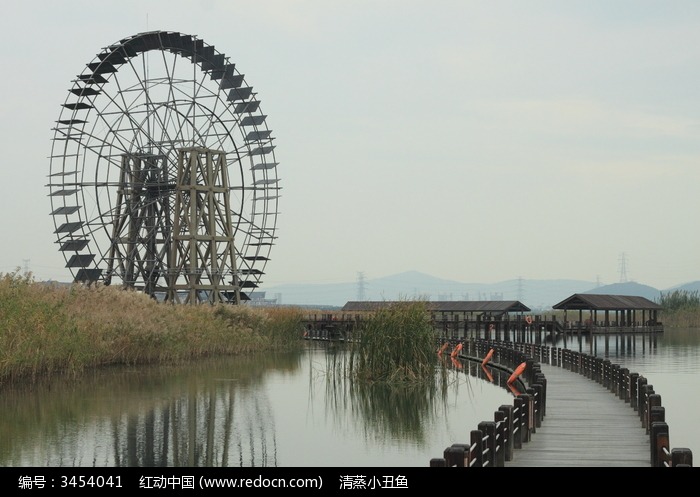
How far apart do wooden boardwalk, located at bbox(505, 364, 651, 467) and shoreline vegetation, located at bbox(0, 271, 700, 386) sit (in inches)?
201

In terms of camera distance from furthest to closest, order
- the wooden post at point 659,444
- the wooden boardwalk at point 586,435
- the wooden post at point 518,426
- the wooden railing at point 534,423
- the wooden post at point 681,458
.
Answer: the wooden post at point 518,426 → the wooden boardwalk at point 586,435 → the wooden post at point 659,444 → the wooden railing at point 534,423 → the wooden post at point 681,458

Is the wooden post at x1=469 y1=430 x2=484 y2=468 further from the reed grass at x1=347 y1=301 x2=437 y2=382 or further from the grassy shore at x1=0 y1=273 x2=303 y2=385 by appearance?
the grassy shore at x1=0 y1=273 x2=303 y2=385

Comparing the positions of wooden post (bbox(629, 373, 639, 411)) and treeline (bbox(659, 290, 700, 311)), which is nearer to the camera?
wooden post (bbox(629, 373, 639, 411))

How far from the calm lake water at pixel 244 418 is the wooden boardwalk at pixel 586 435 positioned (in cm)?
143

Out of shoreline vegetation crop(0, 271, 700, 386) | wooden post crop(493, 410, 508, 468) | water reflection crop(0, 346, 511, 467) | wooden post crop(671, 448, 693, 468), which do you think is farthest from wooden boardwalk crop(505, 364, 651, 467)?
shoreline vegetation crop(0, 271, 700, 386)

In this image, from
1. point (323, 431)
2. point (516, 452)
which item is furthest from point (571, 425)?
point (323, 431)

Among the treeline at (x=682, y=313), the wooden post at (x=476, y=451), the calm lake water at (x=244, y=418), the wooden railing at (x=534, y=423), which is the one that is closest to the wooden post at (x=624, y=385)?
the wooden railing at (x=534, y=423)

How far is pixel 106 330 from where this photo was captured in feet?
104

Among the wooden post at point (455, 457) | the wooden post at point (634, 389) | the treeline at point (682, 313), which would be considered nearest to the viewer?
the wooden post at point (455, 457)

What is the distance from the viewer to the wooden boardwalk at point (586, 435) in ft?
51.2

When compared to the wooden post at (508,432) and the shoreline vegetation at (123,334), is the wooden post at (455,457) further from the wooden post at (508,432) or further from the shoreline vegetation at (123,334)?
the shoreline vegetation at (123,334)

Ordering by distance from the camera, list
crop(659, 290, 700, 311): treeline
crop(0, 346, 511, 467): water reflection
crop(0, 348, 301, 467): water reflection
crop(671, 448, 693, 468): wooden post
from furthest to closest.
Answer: crop(659, 290, 700, 311): treeline → crop(0, 346, 511, 467): water reflection → crop(0, 348, 301, 467): water reflection → crop(671, 448, 693, 468): wooden post

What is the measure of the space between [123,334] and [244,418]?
10704 millimetres

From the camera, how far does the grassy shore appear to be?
26.8m
